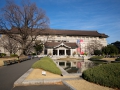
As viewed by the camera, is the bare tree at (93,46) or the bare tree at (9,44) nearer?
the bare tree at (9,44)

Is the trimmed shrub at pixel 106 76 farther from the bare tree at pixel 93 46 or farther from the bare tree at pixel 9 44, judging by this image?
the bare tree at pixel 93 46

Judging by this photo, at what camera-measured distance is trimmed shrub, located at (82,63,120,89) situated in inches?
228

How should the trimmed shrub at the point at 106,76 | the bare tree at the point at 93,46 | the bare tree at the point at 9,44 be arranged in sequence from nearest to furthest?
the trimmed shrub at the point at 106,76 → the bare tree at the point at 9,44 → the bare tree at the point at 93,46

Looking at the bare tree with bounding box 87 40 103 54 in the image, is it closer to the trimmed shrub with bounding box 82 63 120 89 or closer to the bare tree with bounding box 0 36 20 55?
the bare tree with bounding box 0 36 20 55

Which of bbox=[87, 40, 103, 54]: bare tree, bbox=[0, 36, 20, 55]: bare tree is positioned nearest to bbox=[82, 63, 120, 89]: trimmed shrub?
bbox=[0, 36, 20, 55]: bare tree

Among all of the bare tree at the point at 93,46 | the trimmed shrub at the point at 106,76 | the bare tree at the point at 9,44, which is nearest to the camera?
the trimmed shrub at the point at 106,76

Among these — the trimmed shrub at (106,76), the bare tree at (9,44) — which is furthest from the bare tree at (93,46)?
the trimmed shrub at (106,76)

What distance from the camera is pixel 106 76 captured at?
20.3 feet

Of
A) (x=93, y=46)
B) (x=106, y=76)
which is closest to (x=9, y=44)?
(x=93, y=46)

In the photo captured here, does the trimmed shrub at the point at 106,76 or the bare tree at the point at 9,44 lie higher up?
the bare tree at the point at 9,44

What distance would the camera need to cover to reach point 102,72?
6.59 meters

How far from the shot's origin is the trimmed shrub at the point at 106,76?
579cm

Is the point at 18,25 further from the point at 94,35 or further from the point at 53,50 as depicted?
the point at 94,35

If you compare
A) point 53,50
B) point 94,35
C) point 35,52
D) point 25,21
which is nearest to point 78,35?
point 94,35
